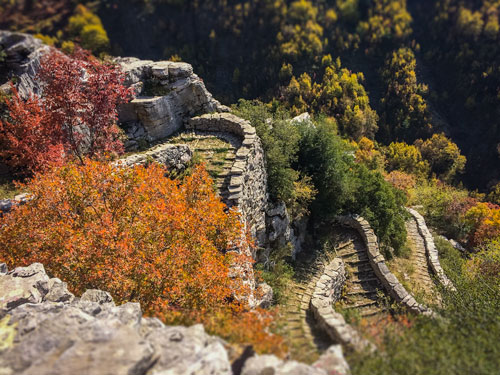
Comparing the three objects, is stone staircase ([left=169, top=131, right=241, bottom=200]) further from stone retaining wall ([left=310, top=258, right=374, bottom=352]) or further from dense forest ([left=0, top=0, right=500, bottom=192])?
dense forest ([left=0, top=0, right=500, bottom=192])

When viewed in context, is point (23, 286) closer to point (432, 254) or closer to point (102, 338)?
point (102, 338)

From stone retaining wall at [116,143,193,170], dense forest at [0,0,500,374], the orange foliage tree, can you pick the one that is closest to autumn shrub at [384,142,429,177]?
dense forest at [0,0,500,374]

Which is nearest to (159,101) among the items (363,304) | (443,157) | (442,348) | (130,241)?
(130,241)

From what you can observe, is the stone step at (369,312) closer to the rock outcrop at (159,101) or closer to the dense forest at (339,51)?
the rock outcrop at (159,101)

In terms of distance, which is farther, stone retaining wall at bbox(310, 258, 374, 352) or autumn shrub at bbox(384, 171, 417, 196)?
autumn shrub at bbox(384, 171, 417, 196)

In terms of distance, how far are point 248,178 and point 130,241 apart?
18.0 ft

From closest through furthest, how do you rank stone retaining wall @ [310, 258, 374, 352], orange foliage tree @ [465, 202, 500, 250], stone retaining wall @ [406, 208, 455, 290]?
stone retaining wall @ [310, 258, 374, 352] → stone retaining wall @ [406, 208, 455, 290] → orange foliage tree @ [465, 202, 500, 250]

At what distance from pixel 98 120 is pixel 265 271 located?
983cm

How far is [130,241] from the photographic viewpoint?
31.8 feet

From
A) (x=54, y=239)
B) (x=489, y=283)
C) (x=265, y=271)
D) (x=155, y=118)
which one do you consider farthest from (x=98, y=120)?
(x=489, y=283)

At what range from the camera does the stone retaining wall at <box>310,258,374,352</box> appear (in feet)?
25.3

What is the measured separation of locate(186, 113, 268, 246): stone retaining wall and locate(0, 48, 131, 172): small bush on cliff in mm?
5678

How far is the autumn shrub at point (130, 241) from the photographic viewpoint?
30.5 feet

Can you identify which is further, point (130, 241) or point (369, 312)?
point (369, 312)
